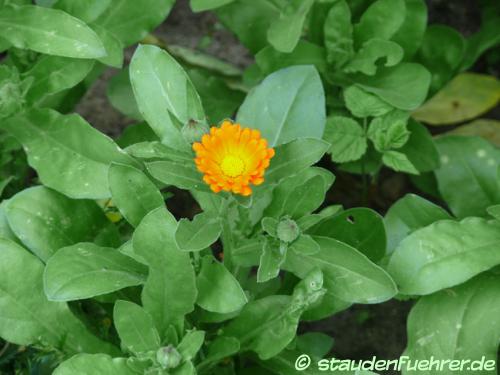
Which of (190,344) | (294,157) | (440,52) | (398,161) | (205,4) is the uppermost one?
(205,4)

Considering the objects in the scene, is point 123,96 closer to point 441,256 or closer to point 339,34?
point 339,34

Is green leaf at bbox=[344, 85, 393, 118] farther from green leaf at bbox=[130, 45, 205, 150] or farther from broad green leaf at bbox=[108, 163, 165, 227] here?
broad green leaf at bbox=[108, 163, 165, 227]

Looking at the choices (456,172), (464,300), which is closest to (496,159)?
(456,172)

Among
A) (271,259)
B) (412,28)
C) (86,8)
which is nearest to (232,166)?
(271,259)

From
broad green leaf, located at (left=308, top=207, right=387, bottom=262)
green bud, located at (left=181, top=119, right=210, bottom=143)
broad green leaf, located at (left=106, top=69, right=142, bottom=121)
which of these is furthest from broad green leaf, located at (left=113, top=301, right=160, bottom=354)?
broad green leaf, located at (left=106, top=69, right=142, bottom=121)

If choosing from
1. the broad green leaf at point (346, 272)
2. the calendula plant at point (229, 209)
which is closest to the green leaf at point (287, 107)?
the calendula plant at point (229, 209)
